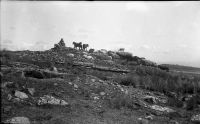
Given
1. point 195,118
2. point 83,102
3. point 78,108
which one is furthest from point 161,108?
point 78,108

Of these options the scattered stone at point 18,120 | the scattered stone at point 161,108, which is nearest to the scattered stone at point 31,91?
the scattered stone at point 18,120

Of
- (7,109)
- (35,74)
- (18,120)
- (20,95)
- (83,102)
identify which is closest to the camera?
(18,120)

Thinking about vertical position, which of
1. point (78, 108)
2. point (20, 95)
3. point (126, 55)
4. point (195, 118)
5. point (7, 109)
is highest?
point (126, 55)

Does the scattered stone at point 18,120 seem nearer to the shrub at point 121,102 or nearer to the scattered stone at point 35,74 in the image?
the shrub at point 121,102

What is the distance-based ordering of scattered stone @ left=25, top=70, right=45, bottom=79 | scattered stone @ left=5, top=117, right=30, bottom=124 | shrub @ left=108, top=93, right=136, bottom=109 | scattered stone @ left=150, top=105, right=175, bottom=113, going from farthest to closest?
scattered stone @ left=25, top=70, right=45, bottom=79
scattered stone @ left=150, top=105, right=175, bottom=113
shrub @ left=108, top=93, right=136, bottom=109
scattered stone @ left=5, top=117, right=30, bottom=124

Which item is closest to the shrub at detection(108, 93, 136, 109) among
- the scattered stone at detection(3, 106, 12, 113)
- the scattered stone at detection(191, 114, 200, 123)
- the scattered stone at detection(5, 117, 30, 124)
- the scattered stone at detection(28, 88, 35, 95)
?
the scattered stone at detection(191, 114, 200, 123)

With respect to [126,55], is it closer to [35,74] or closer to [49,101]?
[35,74]

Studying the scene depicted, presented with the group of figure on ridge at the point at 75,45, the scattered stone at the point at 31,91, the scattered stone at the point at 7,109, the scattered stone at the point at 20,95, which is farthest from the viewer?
the group of figure on ridge at the point at 75,45

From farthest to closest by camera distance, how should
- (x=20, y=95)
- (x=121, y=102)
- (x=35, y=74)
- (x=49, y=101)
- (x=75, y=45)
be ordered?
(x=75, y=45) < (x=35, y=74) < (x=121, y=102) < (x=49, y=101) < (x=20, y=95)

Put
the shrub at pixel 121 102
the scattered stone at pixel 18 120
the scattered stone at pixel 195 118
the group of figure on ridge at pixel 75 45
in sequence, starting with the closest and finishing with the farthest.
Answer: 1. the scattered stone at pixel 18 120
2. the scattered stone at pixel 195 118
3. the shrub at pixel 121 102
4. the group of figure on ridge at pixel 75 45

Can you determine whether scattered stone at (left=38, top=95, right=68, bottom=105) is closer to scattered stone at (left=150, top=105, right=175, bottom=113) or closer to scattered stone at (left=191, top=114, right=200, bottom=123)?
scattered stone at (left=150, top=105, right=175, bottom=113)

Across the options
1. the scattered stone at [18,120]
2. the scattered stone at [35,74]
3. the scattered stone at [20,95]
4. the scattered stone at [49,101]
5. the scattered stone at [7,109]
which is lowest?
the scattered stone at [18,120]

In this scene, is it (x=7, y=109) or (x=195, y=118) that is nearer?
(x=7, y=109)

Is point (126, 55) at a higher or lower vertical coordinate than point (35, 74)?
higher
